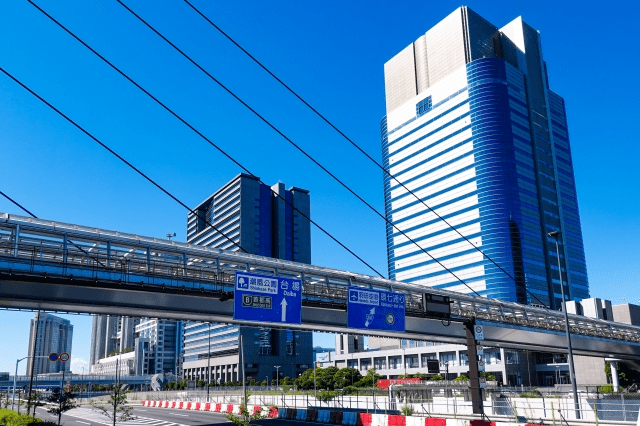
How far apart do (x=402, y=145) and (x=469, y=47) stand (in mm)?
38232

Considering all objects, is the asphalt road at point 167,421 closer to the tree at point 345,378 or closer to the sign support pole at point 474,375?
the sign support pole at point 474,375

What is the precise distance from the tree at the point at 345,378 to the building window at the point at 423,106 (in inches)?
4094

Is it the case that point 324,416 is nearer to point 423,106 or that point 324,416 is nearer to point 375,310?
point 375,310

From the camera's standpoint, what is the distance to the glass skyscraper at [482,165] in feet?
484

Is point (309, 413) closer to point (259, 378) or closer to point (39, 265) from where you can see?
point (39, 265)

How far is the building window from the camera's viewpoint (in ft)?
579

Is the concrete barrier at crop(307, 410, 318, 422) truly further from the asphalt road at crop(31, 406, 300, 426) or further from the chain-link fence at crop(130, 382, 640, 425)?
the chain-link fence at crop(130, 382, 640, 425)

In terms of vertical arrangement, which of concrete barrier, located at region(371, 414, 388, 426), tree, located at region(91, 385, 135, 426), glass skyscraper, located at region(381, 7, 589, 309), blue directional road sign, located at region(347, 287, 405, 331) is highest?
glass skyscraper, located at region(381, 7, 589, 309)

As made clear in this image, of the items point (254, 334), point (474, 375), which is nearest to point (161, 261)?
point (474, 375)

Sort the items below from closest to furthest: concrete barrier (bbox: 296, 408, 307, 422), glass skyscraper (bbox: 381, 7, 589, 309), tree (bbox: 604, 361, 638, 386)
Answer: concrete barrier (bbox: 296, 408, 307, 422)
tree (bbox: 604, 361, 638, 386)
glass skyscraper (bbox: 381, 7, 589, 309)

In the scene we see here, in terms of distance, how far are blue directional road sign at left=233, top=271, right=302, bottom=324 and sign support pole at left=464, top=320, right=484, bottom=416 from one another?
517 inches

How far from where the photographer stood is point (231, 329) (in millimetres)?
177625

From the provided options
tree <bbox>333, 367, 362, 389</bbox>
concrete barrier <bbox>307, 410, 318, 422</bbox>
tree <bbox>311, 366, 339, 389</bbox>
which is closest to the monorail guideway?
concrete barrier <bbox>307, 410, 318, 422</bbox>

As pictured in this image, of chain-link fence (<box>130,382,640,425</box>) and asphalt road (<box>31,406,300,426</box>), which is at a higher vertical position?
chain-link fence (<box>130,382,640,425</box>)
